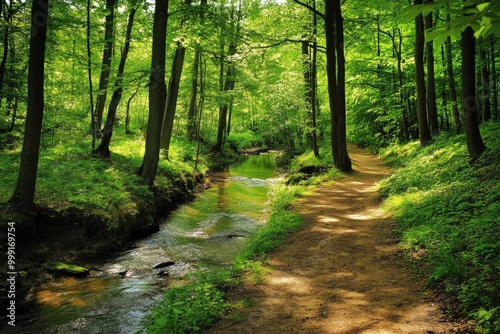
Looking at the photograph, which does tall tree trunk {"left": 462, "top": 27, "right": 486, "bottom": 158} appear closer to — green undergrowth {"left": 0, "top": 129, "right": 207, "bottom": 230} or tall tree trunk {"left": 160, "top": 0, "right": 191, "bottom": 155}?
green undergrowth {"left": 0, "top": 129, "right": 207, "bottom": 230}

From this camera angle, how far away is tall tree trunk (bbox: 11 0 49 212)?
7.16m

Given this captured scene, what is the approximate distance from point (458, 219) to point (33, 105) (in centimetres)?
875

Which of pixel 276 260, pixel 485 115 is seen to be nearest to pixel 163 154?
pixel 276 260

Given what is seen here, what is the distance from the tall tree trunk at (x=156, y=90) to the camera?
38.0 feet

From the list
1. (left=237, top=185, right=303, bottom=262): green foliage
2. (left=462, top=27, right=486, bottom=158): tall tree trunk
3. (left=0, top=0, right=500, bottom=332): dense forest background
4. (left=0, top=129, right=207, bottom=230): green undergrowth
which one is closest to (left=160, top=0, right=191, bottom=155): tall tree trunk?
(left=0, top=0, right=500, bottom=332): dense forest background

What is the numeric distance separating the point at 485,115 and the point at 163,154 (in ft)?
46.2

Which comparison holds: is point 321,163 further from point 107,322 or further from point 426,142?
point 107,322

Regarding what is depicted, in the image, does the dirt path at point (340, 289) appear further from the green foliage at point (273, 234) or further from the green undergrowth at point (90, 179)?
the green undergrowth at point (90, 179)

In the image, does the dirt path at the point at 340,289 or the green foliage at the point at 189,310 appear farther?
the green foliage at the point at 189,310

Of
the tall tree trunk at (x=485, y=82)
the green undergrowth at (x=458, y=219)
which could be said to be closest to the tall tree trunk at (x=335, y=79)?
the green undergrowth at (x=458, y=219)

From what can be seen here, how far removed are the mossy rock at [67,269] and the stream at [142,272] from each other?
159 millimetres

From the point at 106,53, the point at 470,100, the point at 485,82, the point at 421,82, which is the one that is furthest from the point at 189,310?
the point at 485,82

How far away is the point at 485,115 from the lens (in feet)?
45.6

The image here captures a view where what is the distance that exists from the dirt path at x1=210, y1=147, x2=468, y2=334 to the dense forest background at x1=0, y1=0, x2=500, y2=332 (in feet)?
2.85
